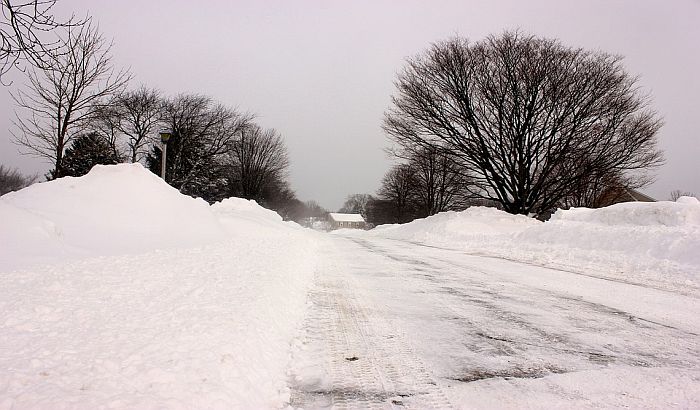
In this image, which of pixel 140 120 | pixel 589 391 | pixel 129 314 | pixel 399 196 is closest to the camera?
pixel 589 391

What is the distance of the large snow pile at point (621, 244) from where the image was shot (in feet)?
29.4

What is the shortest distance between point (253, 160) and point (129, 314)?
45853 millimetres

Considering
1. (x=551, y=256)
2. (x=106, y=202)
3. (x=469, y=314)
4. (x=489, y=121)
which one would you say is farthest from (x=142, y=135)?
(x=469, y=314)

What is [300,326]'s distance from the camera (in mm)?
4449

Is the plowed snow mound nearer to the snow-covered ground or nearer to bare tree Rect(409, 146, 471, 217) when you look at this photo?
the snow-covered ground

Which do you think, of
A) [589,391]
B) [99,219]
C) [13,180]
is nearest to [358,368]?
[589,391]

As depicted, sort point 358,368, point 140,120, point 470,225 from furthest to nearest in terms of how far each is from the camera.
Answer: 1. point 140,120
2. point 470,225
3. point 358,368

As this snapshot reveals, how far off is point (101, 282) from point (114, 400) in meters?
3.02

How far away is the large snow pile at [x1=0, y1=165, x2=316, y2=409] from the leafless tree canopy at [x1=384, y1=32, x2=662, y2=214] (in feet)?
57.6

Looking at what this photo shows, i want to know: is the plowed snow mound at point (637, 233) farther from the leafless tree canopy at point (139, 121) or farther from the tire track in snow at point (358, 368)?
the leafless tree canopy at point (139, 121)

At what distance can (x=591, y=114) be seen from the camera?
22234 mm

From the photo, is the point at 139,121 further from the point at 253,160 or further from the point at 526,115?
the point at 526,115

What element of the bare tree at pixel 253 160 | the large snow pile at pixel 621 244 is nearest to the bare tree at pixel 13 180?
the bare tree at pixel 253 160

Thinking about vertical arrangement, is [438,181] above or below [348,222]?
above
